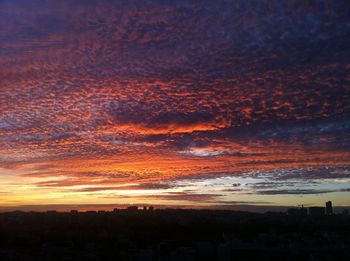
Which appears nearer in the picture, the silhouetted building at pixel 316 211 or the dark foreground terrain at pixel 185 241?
the dark foreground terrain at pixel 185 241

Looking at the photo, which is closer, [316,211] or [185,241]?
[185,241]

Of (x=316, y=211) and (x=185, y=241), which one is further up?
(x=316, y=211)

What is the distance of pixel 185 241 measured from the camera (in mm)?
53125

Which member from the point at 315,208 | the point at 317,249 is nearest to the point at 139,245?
the point at 317,249

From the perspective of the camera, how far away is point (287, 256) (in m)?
37.0

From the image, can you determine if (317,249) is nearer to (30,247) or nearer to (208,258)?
(208,258)

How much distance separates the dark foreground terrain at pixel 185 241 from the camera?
37.3m

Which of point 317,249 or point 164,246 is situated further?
point 164,246

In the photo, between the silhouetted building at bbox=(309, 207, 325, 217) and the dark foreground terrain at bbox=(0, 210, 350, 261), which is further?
the silhouetted building at bbox=(309, 207, 325, 217)

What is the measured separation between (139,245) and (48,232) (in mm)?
16208

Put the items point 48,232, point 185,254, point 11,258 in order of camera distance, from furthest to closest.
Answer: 1. point 48,232
2. point 185,254
3. point 11,258

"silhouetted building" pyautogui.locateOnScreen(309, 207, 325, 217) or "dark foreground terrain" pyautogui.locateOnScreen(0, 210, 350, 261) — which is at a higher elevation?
"silhouetted building" pyautogui.locateOnScreen(309, 207, 325, 217)

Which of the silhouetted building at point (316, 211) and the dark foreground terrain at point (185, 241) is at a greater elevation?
the silhouetted building at point (316, 211)

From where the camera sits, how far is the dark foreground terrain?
3728cm
